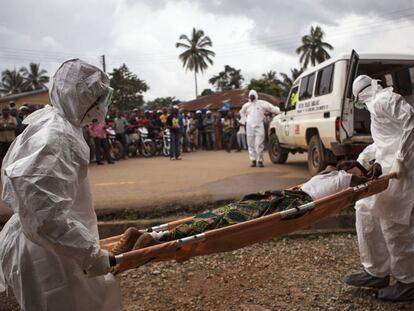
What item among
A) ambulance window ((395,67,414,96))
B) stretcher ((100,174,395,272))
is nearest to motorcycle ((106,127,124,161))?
ambulance window ((395,67,414,96))

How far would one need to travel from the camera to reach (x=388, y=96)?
329cm

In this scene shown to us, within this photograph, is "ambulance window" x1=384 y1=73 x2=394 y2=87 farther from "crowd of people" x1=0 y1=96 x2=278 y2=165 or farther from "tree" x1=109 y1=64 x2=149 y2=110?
"tree" x1=109 y1=64 x2=149 y2=110

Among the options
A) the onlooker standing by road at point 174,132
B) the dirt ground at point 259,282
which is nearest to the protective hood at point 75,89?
the dirt ground at point 259,282

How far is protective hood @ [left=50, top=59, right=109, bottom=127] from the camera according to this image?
186 centimetres

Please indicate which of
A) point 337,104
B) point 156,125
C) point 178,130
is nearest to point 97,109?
point 337,104

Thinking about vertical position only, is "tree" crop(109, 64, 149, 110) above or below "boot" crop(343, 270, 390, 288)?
above

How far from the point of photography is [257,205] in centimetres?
284

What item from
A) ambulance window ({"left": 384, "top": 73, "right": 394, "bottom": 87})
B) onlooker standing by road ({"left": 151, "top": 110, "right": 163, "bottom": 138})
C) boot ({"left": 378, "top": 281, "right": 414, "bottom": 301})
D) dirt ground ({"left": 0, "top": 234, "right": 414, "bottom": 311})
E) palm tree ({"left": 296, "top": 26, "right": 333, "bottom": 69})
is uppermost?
palm tree ({"left": 296, "top": 26, "right": 333, "bottom": 69})

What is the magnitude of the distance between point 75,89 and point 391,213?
8.25ft

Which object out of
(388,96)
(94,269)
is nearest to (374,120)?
(388,96)

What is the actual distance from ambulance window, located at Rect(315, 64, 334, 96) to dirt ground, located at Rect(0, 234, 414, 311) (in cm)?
288

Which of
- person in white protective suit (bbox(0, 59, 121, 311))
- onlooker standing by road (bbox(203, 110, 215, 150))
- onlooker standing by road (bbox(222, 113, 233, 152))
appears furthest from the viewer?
onlooker standing by road (bbox(203, 110, 215, 150))

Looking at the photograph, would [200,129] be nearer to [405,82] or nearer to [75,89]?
[405,82]

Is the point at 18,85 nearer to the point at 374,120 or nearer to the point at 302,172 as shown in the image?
the point at 302,172
